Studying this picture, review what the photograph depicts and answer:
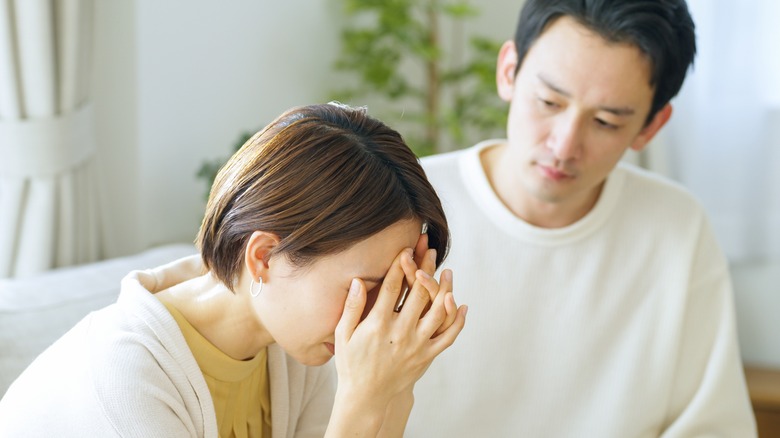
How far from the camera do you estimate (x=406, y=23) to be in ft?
10.9

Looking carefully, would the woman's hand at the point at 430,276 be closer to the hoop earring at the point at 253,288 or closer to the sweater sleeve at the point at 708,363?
the hoop earring at the point at 253,288

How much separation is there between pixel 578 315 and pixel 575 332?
38 mm

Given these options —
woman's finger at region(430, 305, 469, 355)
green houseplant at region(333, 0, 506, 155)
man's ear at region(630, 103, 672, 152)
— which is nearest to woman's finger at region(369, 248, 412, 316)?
woman's finger at region(430, 305, 469, 355)

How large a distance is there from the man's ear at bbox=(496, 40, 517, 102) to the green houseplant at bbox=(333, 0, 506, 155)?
1181mm

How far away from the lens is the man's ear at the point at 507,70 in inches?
77.7

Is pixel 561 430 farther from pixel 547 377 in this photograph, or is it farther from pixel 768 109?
pixel 768 109

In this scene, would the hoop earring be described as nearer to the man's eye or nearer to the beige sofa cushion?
the beige sofa cushion

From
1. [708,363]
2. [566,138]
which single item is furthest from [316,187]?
[708,363]

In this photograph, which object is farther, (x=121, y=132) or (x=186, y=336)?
(x=121, y=132)

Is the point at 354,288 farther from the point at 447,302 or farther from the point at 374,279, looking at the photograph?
the point at 447,302

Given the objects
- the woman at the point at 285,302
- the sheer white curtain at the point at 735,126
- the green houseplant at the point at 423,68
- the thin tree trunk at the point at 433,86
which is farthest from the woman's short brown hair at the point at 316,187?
the thin tree trunk at the point at 433,86

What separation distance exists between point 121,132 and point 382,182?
59.6 inches

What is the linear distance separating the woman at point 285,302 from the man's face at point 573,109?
0.48 metres

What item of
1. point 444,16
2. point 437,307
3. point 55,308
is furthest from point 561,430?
point 444,16
